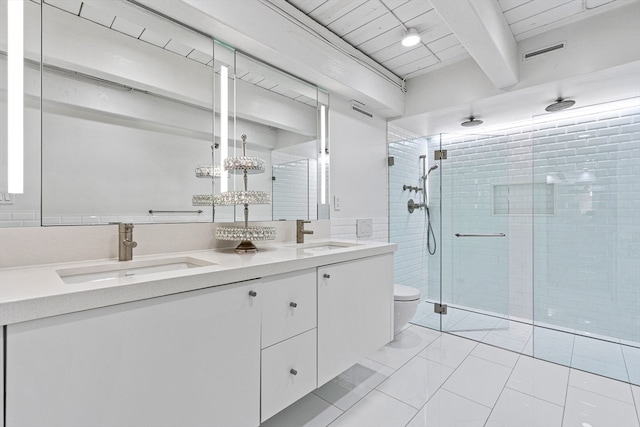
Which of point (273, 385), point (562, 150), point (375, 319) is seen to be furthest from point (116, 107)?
point (562, 150)

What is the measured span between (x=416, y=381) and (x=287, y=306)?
1243 millimetres

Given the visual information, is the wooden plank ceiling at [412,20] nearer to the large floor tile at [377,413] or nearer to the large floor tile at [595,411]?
the large floor tile at [377,413]

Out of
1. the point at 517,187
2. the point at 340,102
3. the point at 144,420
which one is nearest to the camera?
the point at 144,420

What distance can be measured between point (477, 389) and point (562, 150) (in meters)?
2.25

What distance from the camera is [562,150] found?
9.05ft

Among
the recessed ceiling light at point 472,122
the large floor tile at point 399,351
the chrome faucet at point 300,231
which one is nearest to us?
the chrome faucet at point 300,231

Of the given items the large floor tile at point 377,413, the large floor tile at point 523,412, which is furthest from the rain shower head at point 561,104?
the large floor tile at point 377,413

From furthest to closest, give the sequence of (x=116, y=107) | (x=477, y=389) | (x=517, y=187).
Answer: (x=517, y=187), (x=477, y=389), (x=116, y=107)

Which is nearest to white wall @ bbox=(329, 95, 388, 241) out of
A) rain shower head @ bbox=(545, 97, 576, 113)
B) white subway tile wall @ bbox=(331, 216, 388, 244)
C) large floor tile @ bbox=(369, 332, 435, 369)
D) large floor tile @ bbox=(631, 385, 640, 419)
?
white subway tile wall @ bbox=(331, 216, 388, 244)

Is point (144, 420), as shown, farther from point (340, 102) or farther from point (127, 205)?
point (340, 102)

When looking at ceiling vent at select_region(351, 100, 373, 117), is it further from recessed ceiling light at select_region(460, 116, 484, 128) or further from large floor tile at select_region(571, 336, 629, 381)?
large floor tile at select_region(571, 336, 629, 381)

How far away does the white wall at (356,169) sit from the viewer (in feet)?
8.62

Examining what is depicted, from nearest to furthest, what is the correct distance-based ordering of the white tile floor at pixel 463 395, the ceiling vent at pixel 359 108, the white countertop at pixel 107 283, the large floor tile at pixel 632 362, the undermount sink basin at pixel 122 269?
the white countertop at pixel 107 283, the undermount sink basin at pixel 122 269, the white tile floor at pixel 463 395, the large floor tile at pixel 632 362, the ceiling vent at pixel 359 108

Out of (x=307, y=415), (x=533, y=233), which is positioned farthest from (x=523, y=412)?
(x=533, y=233)
